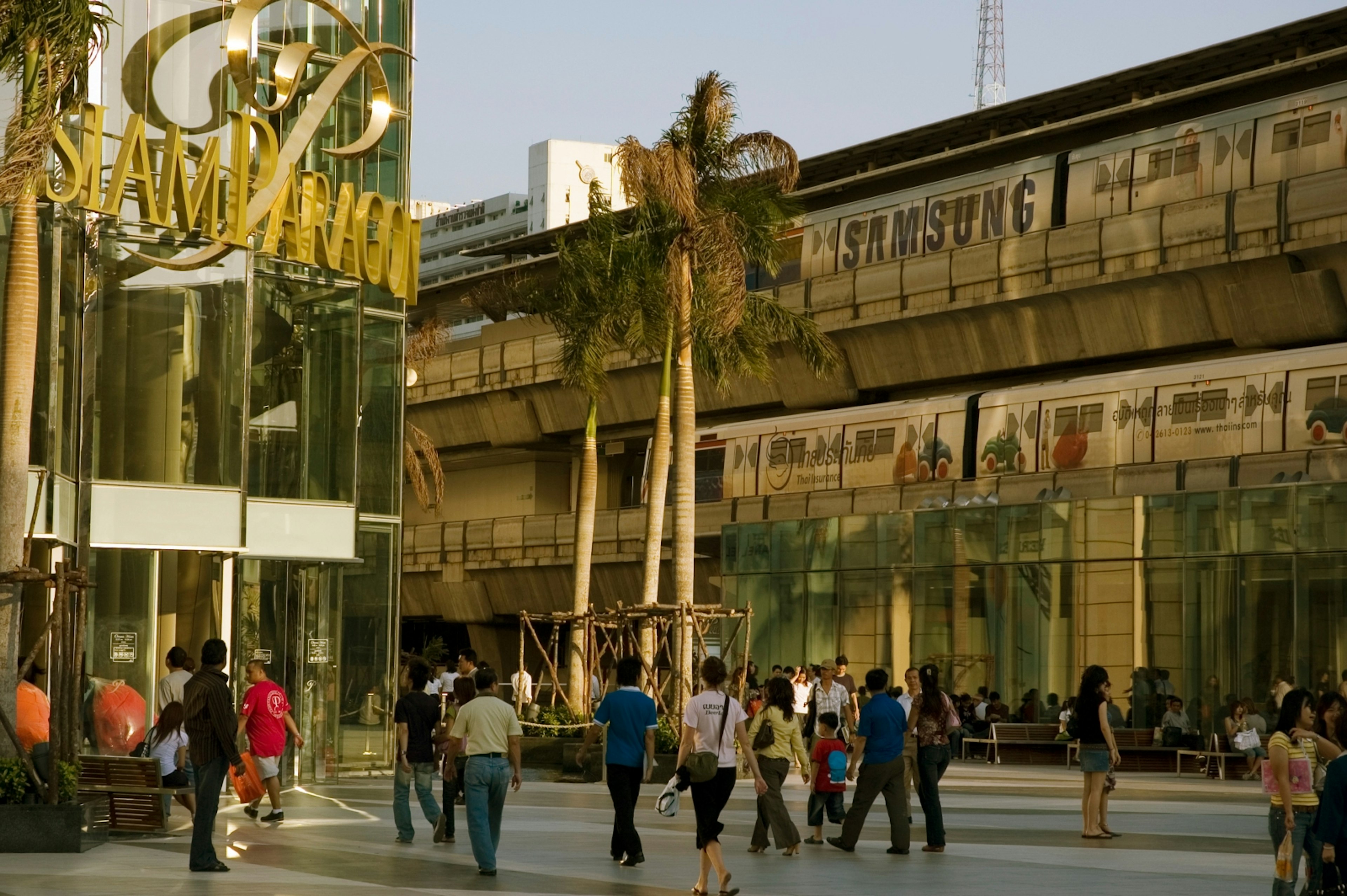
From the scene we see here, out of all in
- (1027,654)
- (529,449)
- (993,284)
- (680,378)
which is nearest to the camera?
(680,378)

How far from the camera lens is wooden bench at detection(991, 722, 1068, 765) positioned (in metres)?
36.2

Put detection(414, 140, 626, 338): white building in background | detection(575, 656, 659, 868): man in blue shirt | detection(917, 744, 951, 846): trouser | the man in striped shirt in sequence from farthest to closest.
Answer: detection(414, 140, 626, 338): white building in background
detection(917, 744, 951, 846): trouser
detection(575, 656, 659, 868): man in blue shirt
the man in striped shirt

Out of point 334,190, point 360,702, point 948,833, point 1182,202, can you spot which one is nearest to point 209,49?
point 334,190

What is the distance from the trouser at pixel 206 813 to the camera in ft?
45.1

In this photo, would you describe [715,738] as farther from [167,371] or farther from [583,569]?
[583,569]

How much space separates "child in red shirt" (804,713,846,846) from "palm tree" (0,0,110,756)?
688cm

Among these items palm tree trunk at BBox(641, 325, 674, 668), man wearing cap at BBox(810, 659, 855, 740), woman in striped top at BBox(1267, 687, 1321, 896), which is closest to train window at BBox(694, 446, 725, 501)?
palm tree trunk at BBox(641, 325, 674, 668)

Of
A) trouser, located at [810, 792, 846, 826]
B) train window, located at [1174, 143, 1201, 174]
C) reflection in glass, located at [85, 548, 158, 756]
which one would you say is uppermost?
train window, located at [1174, 143, 1201, 174]

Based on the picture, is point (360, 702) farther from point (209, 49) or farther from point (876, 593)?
point (876, 593)

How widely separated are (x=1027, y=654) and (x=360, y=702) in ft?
50.4

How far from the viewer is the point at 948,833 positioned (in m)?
18.3

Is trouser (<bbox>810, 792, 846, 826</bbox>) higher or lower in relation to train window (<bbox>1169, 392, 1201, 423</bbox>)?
lower

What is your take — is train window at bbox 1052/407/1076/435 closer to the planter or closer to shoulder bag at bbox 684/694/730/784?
shoulder bag at bbox 684/694/730/784

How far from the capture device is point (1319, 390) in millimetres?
33312
